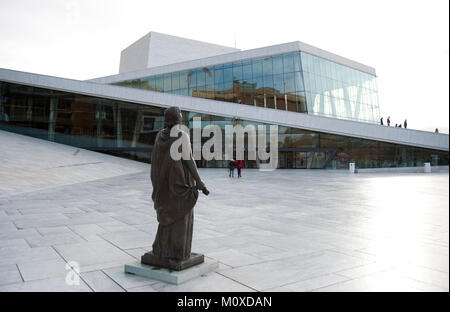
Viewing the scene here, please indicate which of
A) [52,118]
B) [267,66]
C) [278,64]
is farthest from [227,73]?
[52,118]

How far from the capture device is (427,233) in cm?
621

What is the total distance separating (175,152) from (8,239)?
147 inches

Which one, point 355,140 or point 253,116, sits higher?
point 253,116

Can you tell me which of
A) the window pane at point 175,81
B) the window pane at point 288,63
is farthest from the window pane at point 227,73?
the window pane at point 175,81

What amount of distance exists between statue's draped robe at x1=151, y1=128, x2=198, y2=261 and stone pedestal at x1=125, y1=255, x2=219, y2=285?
0.16m

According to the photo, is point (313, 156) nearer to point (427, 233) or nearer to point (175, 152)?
point (427, 233)

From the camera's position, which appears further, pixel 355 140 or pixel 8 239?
pixel 355 140

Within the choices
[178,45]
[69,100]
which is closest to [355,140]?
[69,100]

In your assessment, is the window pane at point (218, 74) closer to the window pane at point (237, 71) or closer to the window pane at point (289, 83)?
the window pane at point (237, 71)

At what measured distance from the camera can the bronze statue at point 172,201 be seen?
157 inches

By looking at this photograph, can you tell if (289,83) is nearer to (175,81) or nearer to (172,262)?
(175,81)

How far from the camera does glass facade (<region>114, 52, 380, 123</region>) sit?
3509 centimetres

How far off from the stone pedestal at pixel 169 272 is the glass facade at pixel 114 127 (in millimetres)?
27224
